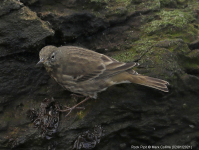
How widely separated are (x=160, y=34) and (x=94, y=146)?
336 cm

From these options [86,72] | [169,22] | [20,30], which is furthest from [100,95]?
[169,22]

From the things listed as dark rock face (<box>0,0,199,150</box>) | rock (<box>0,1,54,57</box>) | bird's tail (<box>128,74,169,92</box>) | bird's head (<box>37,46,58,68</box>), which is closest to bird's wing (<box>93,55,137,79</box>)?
bird's tail (<box>128,74,169,92</box>)

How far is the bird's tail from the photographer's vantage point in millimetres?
4750

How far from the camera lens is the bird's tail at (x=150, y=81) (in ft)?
15.6

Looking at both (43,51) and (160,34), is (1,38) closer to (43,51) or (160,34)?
(43,51)

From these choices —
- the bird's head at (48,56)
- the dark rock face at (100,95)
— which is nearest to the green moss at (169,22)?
the dark rock face at (100,95)

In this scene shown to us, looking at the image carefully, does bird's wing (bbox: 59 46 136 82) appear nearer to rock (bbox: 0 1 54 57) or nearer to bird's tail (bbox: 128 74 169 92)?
bird's tail (bbox: 128 74 169 92)

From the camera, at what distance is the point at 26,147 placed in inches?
185

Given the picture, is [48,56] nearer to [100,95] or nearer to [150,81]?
[100,95]

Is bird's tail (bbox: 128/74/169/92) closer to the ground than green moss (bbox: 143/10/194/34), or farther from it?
closer to the ground

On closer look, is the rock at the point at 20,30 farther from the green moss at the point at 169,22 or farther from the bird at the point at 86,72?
the green moss at the point at 169,22

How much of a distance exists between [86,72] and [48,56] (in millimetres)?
897

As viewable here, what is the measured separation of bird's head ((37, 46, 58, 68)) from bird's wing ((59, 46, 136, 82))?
286mm

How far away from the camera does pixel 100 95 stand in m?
5.26
